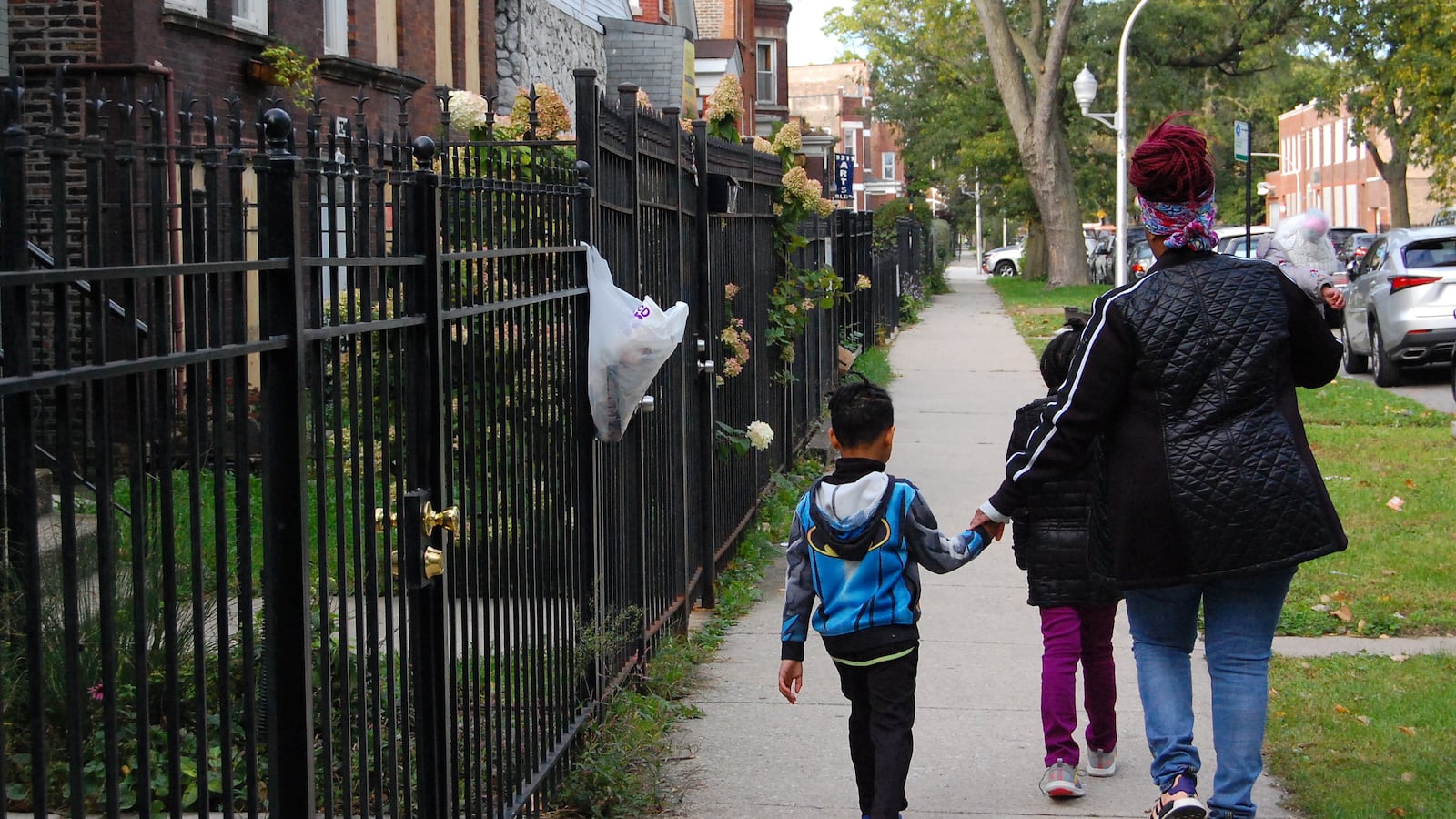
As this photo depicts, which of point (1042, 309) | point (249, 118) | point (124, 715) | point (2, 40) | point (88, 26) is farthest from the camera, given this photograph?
point (1042, 309)

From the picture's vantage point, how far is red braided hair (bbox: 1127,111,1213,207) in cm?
407

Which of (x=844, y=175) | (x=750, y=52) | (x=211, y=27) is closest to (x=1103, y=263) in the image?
(x=750, y=52)

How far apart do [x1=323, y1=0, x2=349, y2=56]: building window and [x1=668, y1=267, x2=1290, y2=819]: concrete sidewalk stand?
8049 mm

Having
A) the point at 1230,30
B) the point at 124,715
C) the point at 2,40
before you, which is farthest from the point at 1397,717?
the point at 1230,30

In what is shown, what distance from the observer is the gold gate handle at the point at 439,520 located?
10.7 feet

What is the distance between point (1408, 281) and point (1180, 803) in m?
14.4

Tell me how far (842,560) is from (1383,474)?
25.3 ft

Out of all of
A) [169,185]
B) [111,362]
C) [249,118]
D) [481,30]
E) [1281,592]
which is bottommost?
[1281,592]

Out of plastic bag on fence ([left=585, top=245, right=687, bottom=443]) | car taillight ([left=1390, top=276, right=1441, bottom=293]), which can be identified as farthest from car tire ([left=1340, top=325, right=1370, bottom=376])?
plastic bag on fence ([left=585, top=245, right=687, bottom=443])

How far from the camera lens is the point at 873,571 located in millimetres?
4199

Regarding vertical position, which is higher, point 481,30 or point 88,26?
point 481,30

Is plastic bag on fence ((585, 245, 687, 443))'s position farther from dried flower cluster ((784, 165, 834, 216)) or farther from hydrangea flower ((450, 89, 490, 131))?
dried flower cluster ((784, 165, 834, 216))

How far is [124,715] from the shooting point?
15.0 ft

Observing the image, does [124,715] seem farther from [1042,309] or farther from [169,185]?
[1042,309]
